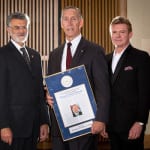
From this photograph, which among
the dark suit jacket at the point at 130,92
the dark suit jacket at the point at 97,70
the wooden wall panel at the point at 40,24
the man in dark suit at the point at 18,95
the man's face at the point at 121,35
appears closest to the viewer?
the dark suit jacket at the point at 97,70

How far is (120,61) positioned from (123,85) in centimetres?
23

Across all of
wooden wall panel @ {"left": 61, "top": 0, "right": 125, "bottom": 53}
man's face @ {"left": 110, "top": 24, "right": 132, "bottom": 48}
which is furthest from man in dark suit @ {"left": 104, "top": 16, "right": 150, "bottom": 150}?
wooden wall panel @ {"left": 61, "top": 0, "right": 125, "bottom": 53}

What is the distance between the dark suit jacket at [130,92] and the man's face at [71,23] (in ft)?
1.70

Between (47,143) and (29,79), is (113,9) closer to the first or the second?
(47,143)

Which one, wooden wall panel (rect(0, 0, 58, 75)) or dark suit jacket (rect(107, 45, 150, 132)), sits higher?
wooden wall panel (rect(0, 0, 58, 75))

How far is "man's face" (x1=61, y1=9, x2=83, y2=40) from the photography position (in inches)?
116

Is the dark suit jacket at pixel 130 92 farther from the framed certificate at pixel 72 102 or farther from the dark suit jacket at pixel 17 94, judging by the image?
the dark suit jacket at pixel 17 94

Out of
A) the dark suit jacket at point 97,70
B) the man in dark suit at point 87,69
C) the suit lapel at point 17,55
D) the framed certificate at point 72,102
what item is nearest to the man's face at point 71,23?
the man in dark suit at point 87,69

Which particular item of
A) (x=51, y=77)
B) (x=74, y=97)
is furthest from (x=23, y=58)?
(x=74, y=97)

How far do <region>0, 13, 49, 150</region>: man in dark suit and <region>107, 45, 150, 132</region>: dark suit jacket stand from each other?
690 mm

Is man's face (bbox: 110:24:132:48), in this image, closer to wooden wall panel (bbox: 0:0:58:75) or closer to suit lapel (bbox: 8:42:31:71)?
suit lapel (bbox: 8:42:31:71)

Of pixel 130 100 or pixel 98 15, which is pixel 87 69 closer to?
pixel 130 100

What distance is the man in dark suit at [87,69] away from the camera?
2768 millimetres

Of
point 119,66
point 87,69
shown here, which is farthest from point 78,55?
point 119,66
